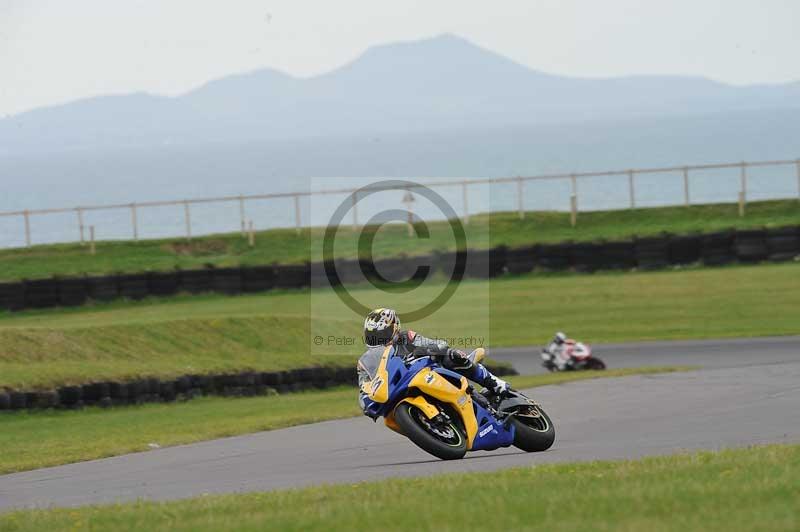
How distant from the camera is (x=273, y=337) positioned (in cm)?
2525

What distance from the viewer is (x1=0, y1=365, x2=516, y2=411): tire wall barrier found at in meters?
18.5

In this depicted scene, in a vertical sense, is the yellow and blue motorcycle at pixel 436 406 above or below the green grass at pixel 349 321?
above

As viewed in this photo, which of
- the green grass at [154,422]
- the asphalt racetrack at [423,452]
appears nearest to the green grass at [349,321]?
the green grass at [154,422]

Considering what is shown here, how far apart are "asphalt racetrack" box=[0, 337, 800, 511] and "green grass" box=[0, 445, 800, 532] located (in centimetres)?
138

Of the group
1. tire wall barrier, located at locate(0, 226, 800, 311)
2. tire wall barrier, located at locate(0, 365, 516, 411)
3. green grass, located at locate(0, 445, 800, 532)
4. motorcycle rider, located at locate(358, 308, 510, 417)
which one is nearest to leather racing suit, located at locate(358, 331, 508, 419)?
motorcycle rider, located at locate(358, 308, 510, 417)

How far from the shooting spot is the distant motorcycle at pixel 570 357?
23.1 meters

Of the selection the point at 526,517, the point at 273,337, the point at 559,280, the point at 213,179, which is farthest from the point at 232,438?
the point at 213,179

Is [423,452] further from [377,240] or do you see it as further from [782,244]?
[377,240]

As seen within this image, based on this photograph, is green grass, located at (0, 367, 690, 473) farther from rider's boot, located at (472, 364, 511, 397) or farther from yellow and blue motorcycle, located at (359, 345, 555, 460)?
rider's boot, located at (472, 364, 511, 397)

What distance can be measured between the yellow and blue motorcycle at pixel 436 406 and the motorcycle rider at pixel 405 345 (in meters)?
0.06

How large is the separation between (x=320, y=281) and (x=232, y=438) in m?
21.2

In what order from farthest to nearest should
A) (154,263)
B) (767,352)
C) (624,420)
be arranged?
(154,263)
(767,352)
(624,420)

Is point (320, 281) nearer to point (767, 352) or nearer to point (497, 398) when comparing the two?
point (767, 352)

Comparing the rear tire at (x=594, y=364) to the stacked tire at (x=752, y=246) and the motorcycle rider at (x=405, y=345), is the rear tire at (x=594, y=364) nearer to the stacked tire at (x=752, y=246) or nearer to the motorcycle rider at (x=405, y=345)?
the motorcycle rider at (x=405, y=345)
